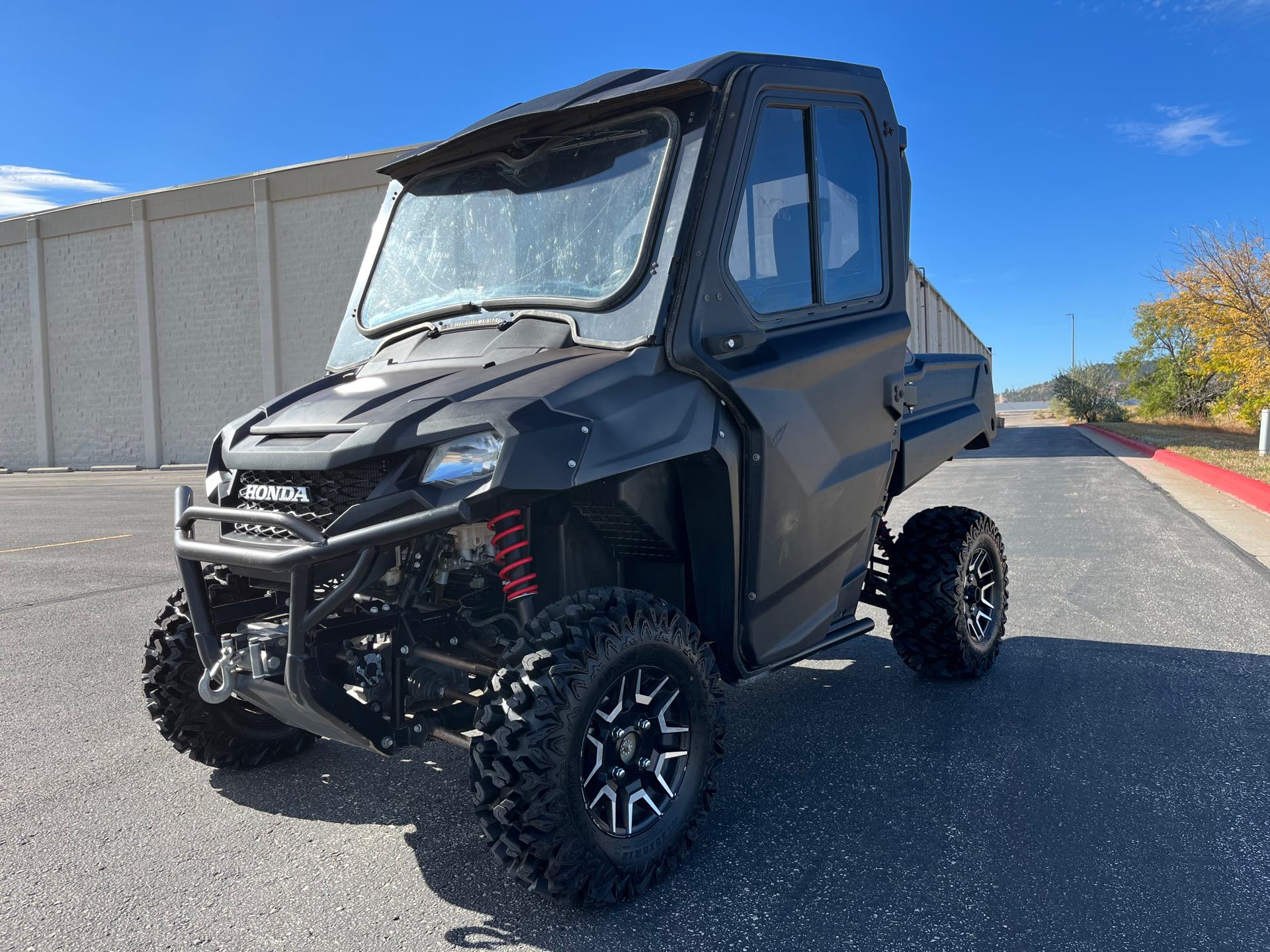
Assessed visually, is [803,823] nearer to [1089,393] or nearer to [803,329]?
[803,329]

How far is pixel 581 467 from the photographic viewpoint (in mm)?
2658

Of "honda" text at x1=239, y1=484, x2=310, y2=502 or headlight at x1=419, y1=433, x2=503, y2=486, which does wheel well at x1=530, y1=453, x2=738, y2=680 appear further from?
"honda" text at x1=239, y1=484, x2=310, y2=502

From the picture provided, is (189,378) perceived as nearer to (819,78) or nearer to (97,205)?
(97,205)

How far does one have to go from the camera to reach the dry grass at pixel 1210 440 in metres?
17.1

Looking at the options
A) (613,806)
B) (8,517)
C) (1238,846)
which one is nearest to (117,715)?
(613,806)

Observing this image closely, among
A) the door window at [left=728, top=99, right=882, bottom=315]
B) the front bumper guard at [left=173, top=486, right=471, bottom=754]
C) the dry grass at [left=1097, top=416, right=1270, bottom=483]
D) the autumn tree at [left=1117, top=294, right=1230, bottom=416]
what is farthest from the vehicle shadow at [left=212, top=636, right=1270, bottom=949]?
the autumn tree at [left=1117, top=294, right=1230, bottom=416]

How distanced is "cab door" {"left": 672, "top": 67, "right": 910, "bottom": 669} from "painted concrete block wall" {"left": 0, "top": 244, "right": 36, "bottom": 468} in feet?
128

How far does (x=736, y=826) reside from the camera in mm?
3252

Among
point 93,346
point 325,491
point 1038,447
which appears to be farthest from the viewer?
point 93,346

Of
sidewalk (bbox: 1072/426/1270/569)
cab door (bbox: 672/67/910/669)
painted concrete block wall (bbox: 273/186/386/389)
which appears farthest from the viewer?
painted concrete block wall (bbox: 273/186/386/389)

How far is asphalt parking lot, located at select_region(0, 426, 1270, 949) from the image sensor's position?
2.63 metres

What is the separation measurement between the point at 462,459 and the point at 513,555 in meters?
0.33

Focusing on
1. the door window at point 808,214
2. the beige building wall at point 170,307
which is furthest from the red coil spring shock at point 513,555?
the beige building wall at point 170,307

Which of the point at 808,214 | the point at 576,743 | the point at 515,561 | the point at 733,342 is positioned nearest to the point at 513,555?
the point at 515,561
